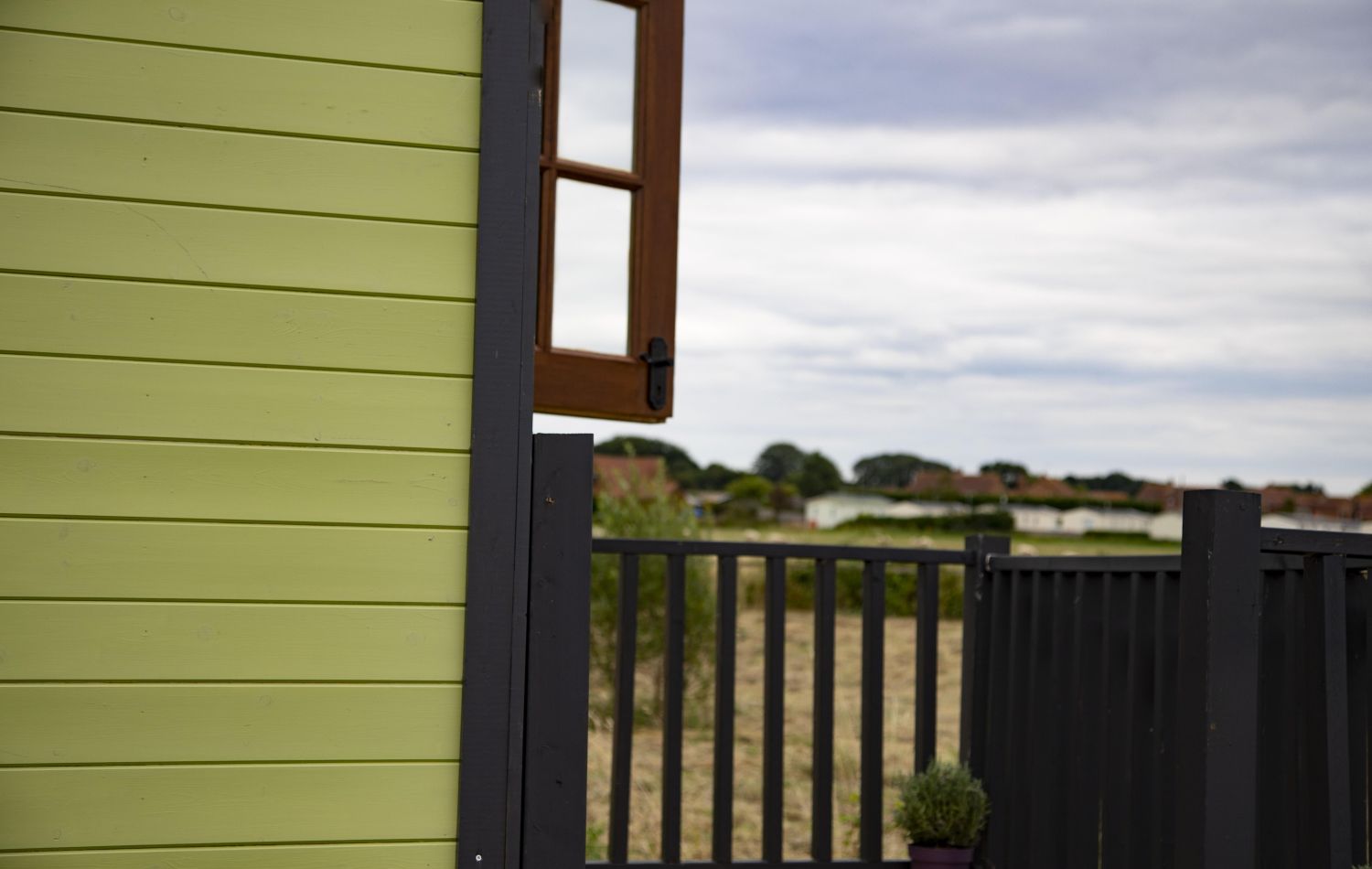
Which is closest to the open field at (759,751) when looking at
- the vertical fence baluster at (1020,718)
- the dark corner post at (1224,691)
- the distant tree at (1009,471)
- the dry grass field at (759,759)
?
the dry grass field at (759,759)

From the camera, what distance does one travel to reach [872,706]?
3.11 m

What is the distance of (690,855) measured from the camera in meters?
5.48

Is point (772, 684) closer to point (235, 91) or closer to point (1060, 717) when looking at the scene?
point (1060, 717)

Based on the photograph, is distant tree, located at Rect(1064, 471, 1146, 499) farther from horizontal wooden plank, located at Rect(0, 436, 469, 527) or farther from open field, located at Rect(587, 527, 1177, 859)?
horizontal wooden plank, located at Rect(0, 436, 469, 527)

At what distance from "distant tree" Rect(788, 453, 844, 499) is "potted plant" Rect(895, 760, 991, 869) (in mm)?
14939

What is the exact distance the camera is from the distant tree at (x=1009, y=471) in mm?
22344

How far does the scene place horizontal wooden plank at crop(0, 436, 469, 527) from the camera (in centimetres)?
159

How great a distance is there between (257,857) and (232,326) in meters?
0.76

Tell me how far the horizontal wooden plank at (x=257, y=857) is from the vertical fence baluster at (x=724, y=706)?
1401 mm

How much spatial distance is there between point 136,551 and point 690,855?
4.38 metres

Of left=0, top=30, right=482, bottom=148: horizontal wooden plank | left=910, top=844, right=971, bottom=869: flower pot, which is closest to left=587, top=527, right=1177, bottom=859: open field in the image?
left=910, top=844, right=971, bottom=869: flower pot

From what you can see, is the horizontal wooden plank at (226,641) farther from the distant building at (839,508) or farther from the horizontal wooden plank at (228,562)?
the distant building at (839,508)

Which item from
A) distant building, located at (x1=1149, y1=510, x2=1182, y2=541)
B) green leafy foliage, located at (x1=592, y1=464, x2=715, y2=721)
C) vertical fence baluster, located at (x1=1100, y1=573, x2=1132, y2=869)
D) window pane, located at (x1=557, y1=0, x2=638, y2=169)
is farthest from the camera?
distant building, located at (x1=1149, y1=510, x2=1182, y2=541)

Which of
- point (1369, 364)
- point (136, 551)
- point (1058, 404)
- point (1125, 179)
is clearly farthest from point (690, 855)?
point (1369, 364)
